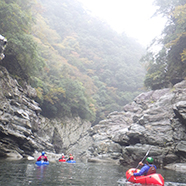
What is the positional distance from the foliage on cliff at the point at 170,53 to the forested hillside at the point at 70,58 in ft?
51.1

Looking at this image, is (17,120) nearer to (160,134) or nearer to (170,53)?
(160,134)

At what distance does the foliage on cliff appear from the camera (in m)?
23.2

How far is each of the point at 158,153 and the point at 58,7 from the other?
286 ft

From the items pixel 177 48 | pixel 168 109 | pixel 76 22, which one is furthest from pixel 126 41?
pixel 168 109

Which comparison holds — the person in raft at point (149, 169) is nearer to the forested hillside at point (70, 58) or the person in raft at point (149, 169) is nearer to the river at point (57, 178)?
the river at point (57, 178)

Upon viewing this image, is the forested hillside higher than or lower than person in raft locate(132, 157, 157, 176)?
higher

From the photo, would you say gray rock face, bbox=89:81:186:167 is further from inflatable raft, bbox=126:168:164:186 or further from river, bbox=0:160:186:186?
inflatable raft, bbox=126:168:164:186

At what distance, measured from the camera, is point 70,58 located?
60.7 m

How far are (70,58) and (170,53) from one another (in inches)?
1579

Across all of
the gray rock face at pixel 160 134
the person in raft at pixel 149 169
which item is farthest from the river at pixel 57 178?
the gray rock face at pixel 160 134

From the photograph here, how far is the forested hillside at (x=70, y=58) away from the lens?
70.7 ft

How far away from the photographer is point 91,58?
72.7m

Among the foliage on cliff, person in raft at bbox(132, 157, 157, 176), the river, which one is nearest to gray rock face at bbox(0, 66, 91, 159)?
the river

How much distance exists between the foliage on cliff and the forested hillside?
15.6m
